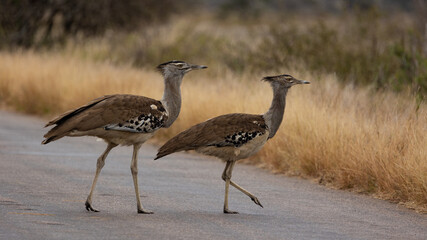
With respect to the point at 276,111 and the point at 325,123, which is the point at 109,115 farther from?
the point at 325,123

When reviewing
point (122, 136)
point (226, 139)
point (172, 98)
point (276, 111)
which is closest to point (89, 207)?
point (122, 136)

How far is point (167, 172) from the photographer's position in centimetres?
1198

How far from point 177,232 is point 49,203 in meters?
1.83

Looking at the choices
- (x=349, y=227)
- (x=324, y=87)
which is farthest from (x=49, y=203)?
(x=324, y=87)

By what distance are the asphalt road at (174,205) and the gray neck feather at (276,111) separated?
830mm

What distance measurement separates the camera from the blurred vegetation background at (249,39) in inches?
744

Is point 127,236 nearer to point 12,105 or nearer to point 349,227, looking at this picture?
point 349,227

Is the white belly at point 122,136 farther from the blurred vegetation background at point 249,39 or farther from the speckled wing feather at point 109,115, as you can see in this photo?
the blurred vegetation background at point 249,39

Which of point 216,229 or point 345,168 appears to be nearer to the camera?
point 216,229

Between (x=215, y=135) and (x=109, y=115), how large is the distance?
3.38 feet

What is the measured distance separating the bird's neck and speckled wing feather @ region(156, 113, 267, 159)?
19cm

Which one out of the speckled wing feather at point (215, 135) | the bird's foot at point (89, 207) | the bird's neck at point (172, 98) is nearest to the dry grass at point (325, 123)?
the speckled wing feather at point (215, 135)

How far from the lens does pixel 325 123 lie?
12148 mm

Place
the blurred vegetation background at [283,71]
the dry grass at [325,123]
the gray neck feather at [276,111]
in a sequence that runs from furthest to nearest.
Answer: the blurred vegetation background at [283,71] < the dry grass at [325,123] < the gray neck feather at [276,111]
